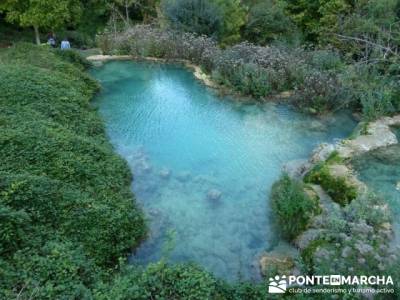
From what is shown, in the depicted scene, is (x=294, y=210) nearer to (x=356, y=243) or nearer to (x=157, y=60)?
(x=356, y=243)

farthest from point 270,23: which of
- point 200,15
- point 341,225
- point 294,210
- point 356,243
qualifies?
point 356,243

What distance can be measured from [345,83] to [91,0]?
16911 millimetres

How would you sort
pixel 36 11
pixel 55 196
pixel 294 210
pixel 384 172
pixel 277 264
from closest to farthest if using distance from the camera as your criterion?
pixel 277 264
pixel 55 196
pixel 294 210
pixel 384 172
pixel 36 11

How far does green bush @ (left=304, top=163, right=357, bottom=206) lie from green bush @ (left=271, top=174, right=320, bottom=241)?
53cm

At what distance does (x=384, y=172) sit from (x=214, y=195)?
3.78 meters

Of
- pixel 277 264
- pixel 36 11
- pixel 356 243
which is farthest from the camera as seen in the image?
pixel 36 11

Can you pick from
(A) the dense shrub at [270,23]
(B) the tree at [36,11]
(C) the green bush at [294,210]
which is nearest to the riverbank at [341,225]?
(C) the green bush at [294,210]

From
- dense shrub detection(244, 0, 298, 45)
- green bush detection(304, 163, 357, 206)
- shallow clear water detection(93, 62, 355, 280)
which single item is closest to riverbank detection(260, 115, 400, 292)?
green bush detection(304, 163, 357, 206)

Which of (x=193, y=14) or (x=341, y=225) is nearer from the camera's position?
(x=341, y=225)

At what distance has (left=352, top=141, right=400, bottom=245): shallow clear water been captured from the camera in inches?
282

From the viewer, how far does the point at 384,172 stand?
8016 mm

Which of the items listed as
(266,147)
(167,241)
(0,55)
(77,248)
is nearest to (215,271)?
(167,241)

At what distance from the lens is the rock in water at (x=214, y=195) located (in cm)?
757

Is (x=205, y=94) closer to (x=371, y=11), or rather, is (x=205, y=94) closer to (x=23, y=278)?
(x=371, y=11)
